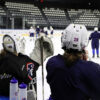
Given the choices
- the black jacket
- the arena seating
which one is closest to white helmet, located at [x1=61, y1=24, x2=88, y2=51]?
the black jacket

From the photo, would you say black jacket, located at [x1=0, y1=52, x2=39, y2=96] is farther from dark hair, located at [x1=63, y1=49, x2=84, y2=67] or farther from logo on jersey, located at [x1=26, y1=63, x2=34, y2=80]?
dark hair, located at [x1=63, y1=49, x2=84, y2=67]

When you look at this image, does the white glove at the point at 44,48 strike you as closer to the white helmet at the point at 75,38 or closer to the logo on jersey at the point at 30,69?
the logo on jersey at the point at 30,69

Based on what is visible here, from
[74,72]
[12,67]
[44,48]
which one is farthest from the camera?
[44,48]

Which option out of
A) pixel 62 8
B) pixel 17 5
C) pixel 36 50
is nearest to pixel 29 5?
pixel 17 5

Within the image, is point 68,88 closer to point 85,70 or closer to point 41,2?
point 85,70

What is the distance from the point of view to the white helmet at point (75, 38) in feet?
4.75

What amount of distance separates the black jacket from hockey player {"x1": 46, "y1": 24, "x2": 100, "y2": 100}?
1.70 ft

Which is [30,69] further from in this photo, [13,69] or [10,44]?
[10,44]

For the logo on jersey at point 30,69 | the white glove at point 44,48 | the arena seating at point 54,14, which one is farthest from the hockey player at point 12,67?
the arena seating at point 54,14

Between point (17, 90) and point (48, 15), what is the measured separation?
2392 cm

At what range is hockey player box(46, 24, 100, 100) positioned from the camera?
133 centimetres

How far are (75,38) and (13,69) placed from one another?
74 cm

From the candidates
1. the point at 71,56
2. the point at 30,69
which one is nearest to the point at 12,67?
the point at 30,69

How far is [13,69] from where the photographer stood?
6.54ft
